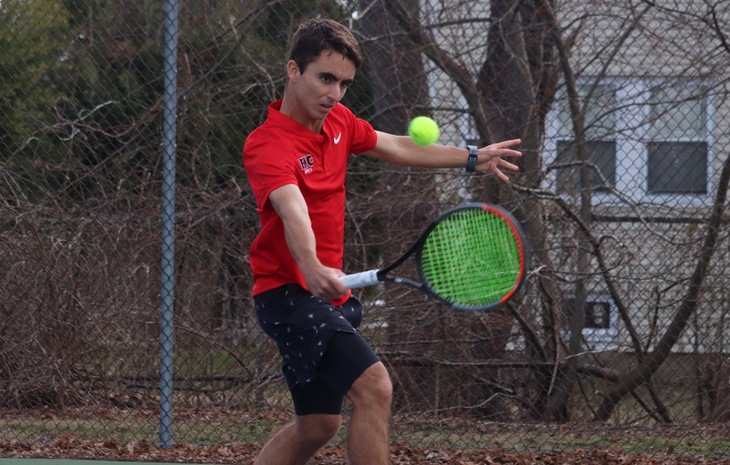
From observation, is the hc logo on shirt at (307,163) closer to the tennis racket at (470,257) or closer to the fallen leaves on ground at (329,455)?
the tennis racket at (470,257)

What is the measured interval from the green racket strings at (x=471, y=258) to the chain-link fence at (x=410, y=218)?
270cm

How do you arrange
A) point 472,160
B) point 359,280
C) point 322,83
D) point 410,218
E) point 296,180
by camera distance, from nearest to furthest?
point 359,280 < point 296,180 < point 322,83 < point 472,160 < point 410,218

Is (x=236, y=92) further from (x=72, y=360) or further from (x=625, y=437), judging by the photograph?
(x=625, y=437)

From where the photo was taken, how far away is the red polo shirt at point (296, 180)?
3.41 meters

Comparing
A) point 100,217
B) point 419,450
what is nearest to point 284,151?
point 419,450

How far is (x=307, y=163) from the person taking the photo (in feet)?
11.5

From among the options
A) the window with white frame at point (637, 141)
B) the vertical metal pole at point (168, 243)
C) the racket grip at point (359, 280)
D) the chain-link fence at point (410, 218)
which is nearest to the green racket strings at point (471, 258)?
the racket grip at point (359, 280)

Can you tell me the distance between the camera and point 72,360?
628cm

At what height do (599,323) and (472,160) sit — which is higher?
(472,160)

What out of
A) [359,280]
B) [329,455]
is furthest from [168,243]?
[359,280]

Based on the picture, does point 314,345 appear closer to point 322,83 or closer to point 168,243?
point 322,83

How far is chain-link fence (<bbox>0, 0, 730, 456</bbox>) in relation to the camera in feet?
20.4

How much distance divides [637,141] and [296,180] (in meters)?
3.48

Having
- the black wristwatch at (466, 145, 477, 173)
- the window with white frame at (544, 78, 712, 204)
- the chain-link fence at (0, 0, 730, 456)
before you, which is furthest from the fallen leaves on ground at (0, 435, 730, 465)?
the black wristwatch at (466, 145, 477, 173)
